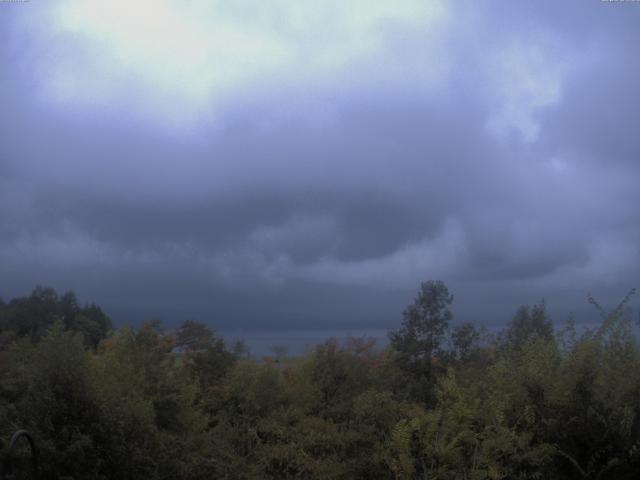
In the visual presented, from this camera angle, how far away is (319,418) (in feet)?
50.2

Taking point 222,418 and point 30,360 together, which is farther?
point 222,418

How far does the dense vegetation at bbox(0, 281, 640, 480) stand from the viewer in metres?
10.7

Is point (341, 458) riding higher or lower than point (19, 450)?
lower

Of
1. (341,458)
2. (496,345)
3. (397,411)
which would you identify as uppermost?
(496,345)

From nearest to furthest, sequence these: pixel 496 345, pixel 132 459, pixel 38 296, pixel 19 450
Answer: pixel 19 450 → pixel 132 459 → pixel 496 345 → pixel 38 296

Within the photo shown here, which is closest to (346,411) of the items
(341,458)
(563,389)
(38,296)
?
(341,458)

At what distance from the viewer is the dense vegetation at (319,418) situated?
10680mm

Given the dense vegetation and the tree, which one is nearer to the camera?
the dense vegetation

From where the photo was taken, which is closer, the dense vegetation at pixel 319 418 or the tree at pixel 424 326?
the dense vegetation at pixel 319 418

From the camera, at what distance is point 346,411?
1543cm

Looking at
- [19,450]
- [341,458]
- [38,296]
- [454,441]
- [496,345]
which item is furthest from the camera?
[38,296]

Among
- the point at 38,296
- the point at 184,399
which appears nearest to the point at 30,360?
the point at 184,399

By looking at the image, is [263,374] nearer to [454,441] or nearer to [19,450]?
[454,441]

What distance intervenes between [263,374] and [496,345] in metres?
5.65
